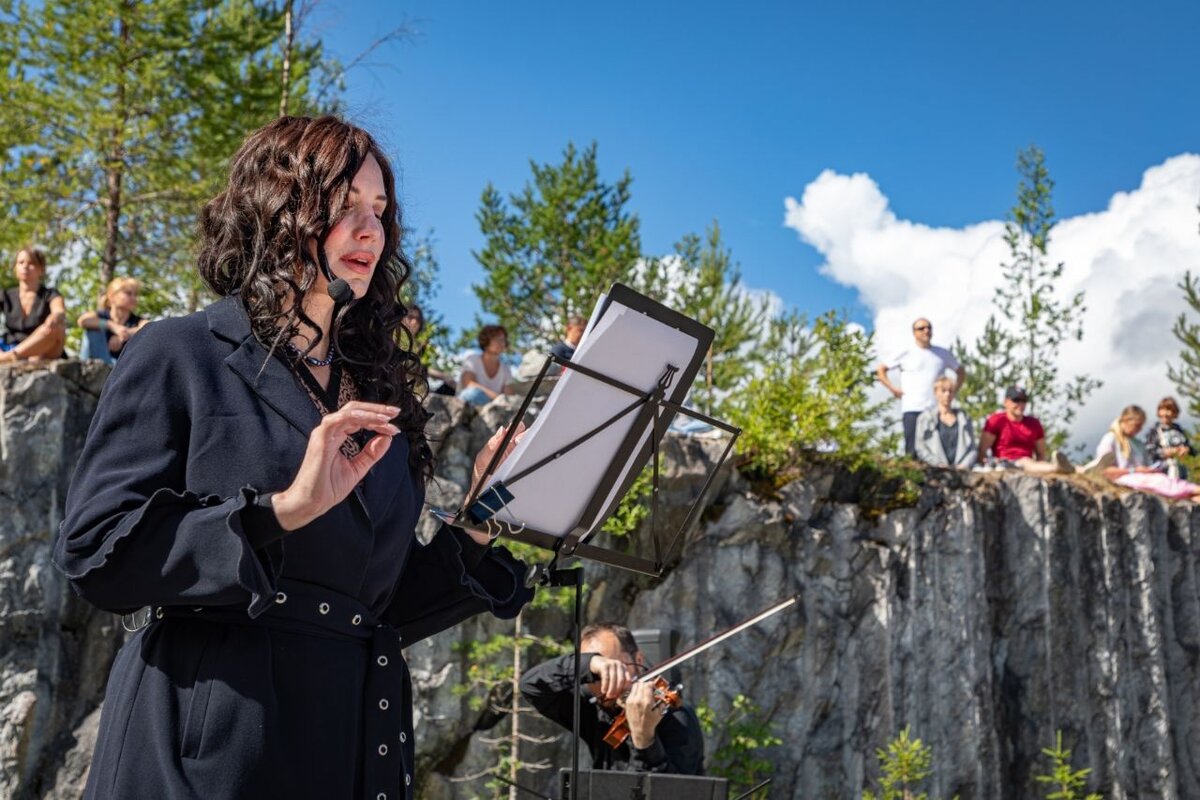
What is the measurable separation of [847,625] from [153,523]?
26.9ft

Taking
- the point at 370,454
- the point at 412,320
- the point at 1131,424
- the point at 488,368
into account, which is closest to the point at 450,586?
the point at 370,454

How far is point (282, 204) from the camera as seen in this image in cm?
191

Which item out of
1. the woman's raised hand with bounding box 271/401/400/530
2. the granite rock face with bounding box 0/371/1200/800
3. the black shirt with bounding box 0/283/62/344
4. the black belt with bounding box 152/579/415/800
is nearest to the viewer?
the woman's raised hand with bounding box 271/401/400/530

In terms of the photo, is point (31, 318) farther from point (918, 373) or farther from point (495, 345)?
point (918, 373)

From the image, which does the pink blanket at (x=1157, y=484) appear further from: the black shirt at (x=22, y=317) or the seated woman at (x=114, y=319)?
the black shirt at (x=22, y=317)

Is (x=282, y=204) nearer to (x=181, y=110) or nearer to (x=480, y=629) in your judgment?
(x=480, y=629)

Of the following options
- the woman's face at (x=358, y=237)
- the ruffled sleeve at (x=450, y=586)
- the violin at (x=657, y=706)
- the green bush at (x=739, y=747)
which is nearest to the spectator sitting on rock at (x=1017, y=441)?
the green bush at (x=739, y=747)

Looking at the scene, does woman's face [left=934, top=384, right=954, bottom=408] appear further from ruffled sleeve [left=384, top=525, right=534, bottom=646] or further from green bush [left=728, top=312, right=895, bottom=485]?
ruffled sleeve [left=384, top=525, right=534, bottom=646]

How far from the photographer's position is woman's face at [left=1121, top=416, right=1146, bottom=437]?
11852 millimetres

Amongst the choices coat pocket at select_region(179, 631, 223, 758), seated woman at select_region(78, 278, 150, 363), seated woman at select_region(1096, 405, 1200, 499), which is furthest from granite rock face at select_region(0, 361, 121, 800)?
seated woman at select_region(1096, 405, 1200, 499)

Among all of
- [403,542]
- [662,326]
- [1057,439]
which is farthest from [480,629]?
[1057,439]

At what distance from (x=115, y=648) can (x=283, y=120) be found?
19.0 ft

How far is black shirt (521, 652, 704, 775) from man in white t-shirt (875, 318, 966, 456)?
211 inches

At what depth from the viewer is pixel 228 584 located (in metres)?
1.61
